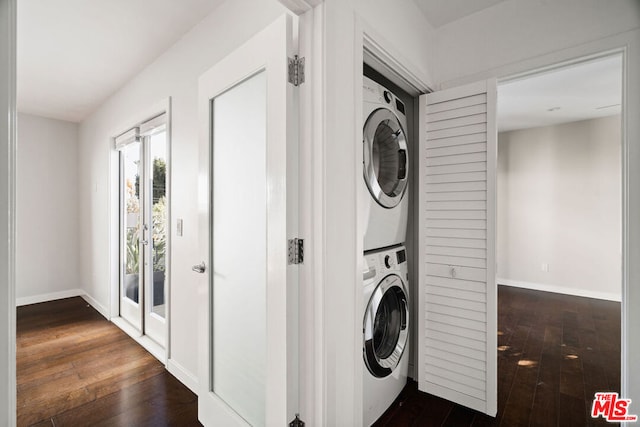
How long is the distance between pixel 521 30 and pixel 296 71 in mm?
1445

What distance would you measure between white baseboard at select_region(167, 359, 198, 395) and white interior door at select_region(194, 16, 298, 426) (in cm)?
38

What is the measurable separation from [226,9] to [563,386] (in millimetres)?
3366

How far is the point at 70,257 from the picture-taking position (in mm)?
4477

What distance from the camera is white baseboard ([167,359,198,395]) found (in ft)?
6.87

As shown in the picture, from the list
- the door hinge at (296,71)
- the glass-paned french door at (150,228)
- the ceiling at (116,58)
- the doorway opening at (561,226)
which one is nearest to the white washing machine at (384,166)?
the door hinge at (296,71)

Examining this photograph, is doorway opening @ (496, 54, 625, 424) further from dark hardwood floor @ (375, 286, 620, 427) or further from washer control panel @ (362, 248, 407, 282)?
washer control panel @ (362, 248, 407, 282)

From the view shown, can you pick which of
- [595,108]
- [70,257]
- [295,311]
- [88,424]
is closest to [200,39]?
[295,311]

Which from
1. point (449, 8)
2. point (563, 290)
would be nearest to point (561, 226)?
point (563, 290)

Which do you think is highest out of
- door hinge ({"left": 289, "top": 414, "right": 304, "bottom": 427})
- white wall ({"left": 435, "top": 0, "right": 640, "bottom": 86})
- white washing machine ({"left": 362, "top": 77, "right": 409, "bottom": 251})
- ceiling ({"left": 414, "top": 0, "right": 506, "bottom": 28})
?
ceiling ({"left": 414, "top": 0, "right": 506, "bottom": 28})

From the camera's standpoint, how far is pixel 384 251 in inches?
71.4
